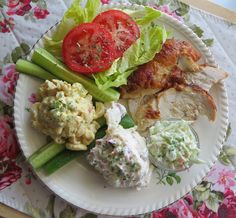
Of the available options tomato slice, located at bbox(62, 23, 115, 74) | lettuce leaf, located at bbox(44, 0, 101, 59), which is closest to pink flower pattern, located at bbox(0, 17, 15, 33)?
lettuce leaf, located at bbox(44, 0, 101, 59)

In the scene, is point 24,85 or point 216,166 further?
point 216,166

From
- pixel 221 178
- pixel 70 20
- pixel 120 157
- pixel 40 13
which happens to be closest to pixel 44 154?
pixel 120 157

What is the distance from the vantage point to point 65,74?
1.92 m

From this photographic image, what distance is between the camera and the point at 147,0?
2.24 m

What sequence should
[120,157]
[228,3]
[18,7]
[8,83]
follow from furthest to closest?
[228,3], [18,7], [8,83], [120,157]

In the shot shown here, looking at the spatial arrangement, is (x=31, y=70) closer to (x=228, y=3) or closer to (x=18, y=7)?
(x=18, y=7)

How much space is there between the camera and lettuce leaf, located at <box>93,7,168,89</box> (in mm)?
1930

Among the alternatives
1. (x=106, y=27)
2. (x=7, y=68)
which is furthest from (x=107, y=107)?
(x=7, y=68)

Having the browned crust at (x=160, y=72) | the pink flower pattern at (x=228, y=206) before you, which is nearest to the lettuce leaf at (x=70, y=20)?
the browned crust at (x=160, y=72)

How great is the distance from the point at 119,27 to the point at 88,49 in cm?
16

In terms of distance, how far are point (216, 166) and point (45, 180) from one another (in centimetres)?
76

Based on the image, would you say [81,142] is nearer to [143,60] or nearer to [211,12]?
[143,60]

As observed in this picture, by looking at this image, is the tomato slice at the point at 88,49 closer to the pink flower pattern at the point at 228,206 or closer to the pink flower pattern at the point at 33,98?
the pink flower pattern at the point at 33,98

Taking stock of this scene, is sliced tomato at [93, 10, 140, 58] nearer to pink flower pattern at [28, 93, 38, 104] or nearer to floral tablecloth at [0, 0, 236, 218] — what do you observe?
floral tablecloth at [0, 0, 236, 218]
